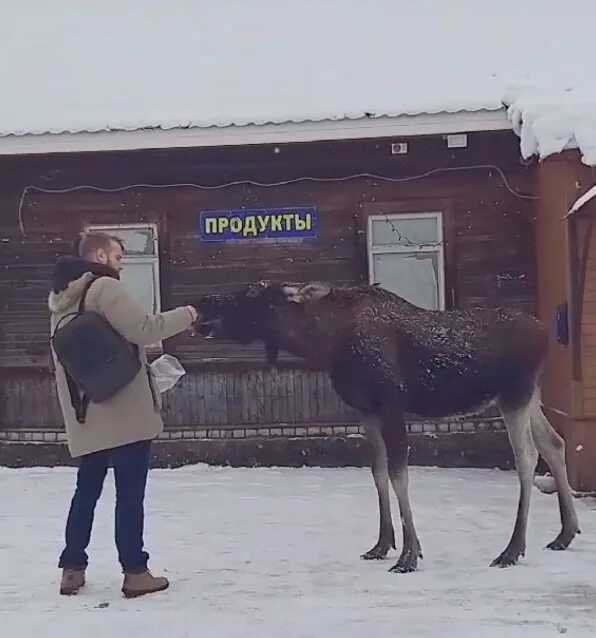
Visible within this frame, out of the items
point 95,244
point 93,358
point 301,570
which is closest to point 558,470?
point 301,570

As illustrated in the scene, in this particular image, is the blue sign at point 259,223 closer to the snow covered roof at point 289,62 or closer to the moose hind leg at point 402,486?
the snow covered roof at point 289,62

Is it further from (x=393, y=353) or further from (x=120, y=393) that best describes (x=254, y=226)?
(x=120, y=393)

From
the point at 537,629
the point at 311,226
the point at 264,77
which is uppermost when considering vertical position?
the point at 264,77

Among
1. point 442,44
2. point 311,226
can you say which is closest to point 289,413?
point 311,226

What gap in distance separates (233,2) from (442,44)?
3.12 m

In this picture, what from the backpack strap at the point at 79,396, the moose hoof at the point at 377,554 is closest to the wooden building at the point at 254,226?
the moose hoof at the point at 377,554

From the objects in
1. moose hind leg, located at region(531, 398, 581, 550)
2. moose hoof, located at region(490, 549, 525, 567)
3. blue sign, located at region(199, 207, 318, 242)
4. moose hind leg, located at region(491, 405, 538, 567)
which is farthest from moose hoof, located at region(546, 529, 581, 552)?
blue sign, located at region(199, 207, 318, 242)

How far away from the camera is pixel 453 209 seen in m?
10.1

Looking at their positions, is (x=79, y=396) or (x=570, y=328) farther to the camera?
(x=570, y=328)

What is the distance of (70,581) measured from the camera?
5656mm

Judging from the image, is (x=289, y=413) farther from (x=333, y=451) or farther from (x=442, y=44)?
(x=442, y=44)

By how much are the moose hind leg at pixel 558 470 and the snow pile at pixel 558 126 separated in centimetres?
210

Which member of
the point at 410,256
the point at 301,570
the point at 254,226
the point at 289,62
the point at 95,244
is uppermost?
the point at 289,62

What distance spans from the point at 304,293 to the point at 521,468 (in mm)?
1671
